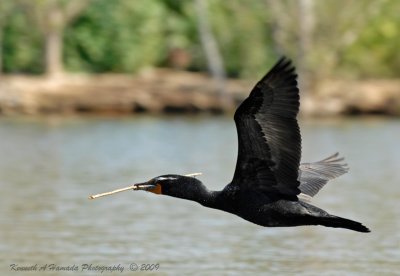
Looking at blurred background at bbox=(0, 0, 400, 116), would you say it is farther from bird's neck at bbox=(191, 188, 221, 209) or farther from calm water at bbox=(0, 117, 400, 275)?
bird's neck at bbox=(191, 188, 221, 209)

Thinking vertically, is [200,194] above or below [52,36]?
below

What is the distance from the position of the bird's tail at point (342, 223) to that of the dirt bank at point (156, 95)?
2602cm

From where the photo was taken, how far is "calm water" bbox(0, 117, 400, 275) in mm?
11930

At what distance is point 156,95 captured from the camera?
35.5 m

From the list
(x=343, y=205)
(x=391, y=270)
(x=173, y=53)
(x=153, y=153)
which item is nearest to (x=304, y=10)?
(x=173, y=53)

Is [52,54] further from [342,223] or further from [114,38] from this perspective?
[342,223]

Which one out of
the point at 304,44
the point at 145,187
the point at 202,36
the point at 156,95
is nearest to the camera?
the point at 145,187

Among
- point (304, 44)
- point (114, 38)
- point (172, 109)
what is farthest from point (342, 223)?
point (114, 38)

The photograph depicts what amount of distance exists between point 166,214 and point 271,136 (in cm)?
669

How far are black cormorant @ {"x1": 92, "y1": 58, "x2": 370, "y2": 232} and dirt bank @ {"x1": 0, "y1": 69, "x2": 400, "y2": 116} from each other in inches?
1003

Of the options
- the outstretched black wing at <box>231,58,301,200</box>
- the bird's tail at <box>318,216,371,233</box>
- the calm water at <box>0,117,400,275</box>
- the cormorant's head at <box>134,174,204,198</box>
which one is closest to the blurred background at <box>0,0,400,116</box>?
the calm water at <box>0,117,400,275</box>

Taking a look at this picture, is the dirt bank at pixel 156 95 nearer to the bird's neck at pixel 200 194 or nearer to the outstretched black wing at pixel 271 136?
the bird's neck at pixel 200 194

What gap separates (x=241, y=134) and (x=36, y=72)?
28417 millimetres

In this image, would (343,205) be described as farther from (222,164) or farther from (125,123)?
(125,123)
